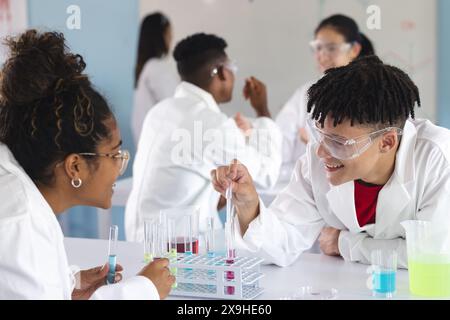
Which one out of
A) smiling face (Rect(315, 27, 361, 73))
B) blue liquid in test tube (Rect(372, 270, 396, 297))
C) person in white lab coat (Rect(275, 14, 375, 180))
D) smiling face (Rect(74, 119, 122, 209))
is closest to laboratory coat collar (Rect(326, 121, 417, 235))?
blue liquid in test tube (Rect(372, 270, 396, 297))

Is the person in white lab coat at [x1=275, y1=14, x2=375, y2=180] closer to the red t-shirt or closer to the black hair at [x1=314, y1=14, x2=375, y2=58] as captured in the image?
the black hair at [x1=314, y1=14, x2=375, y2=58]

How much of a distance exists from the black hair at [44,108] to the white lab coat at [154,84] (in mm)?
2822

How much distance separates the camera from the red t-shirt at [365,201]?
1778mm

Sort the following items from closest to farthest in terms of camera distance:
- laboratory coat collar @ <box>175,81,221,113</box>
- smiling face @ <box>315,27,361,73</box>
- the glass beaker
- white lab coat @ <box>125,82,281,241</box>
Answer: the glass beaker
white lab coat @ <box>125,82,281,241</box>
laboratory coat collar @ <box>175,81,221,113</box>
smiling face @ <box>315,27,361,73</box>

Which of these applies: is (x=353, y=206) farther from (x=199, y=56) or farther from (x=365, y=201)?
(x=199, y=56)

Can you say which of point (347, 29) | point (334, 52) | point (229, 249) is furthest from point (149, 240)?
point (347, 29)

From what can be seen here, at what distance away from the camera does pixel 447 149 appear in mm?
1723

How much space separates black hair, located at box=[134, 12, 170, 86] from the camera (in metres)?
4.30

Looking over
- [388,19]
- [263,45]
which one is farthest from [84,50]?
[388,19]

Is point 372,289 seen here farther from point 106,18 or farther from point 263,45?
point 106,18

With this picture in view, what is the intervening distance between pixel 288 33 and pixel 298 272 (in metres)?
2.61

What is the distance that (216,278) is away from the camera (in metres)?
1.50

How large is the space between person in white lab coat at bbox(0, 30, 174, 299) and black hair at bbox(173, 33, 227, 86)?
1428 millimetres

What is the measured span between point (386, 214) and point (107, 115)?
76 cm
